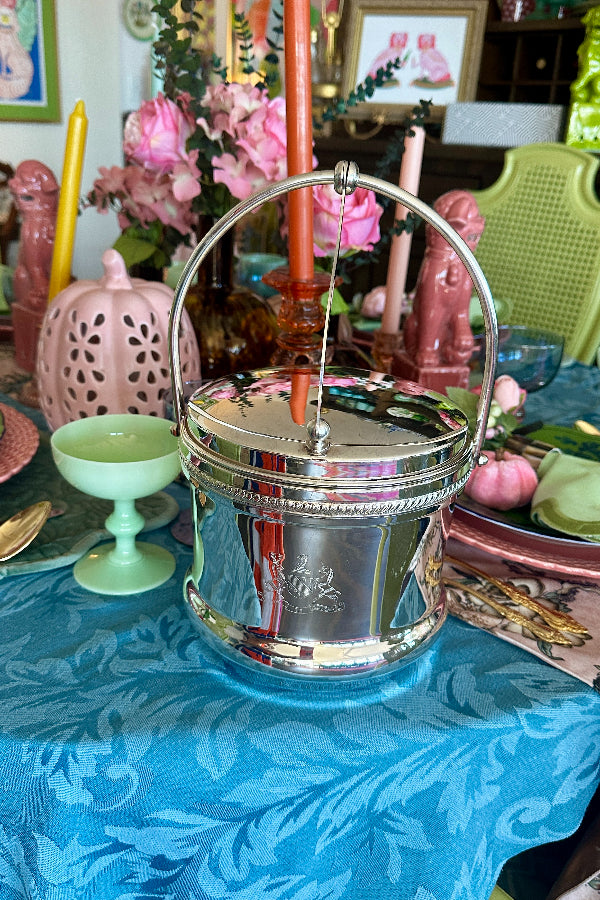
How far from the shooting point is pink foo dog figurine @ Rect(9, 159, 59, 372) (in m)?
0.81

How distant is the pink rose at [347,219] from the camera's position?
58 cm

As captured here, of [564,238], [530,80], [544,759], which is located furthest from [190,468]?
[530,80]

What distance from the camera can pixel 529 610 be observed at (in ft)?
1.53

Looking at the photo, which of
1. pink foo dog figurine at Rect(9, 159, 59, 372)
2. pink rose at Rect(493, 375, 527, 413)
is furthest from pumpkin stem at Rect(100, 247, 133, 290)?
pink rose at Rect(493, 375, 527, 413)

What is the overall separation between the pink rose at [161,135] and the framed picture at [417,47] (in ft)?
6.76

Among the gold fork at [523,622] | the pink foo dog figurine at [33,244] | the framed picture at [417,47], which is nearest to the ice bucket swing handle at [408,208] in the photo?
the gold fork at [523,622]

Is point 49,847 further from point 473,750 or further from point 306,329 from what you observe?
point 306,329

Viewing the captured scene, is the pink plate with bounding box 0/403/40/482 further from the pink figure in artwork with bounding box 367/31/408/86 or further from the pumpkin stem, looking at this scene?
the pink figure in artwork with bounding box 367/31/408/86

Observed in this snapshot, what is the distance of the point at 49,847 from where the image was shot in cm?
34

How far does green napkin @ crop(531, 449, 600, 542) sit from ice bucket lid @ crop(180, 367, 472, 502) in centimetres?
14

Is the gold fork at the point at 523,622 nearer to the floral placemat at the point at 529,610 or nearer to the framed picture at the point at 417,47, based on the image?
the floral placemat at the point at 529,610

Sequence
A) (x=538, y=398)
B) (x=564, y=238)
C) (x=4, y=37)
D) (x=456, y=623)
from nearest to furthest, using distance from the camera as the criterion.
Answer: (x=456, y=623)
(x=538, y=398)
(x=564, y=238)
(x=4, y=37)

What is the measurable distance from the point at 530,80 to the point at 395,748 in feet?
8.63

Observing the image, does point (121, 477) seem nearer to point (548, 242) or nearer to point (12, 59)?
point (548, 242)
